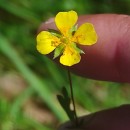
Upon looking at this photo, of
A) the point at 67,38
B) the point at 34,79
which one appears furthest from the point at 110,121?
the point at 34,79

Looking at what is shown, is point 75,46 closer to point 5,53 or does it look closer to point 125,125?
point 125,125

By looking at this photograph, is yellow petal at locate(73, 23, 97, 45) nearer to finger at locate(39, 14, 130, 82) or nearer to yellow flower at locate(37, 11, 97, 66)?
yellow flower at locate(37, 11, 97, 66)

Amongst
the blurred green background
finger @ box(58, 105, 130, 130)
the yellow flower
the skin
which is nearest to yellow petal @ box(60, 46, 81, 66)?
the yellow flower

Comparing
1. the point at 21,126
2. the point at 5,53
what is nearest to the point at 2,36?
the point at 5,53

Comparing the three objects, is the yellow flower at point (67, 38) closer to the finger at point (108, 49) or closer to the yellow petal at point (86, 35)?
the yellow petal at point (86, 35)

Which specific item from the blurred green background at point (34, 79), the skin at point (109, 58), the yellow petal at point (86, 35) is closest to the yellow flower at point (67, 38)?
the yellow petal at point (86, 35)
